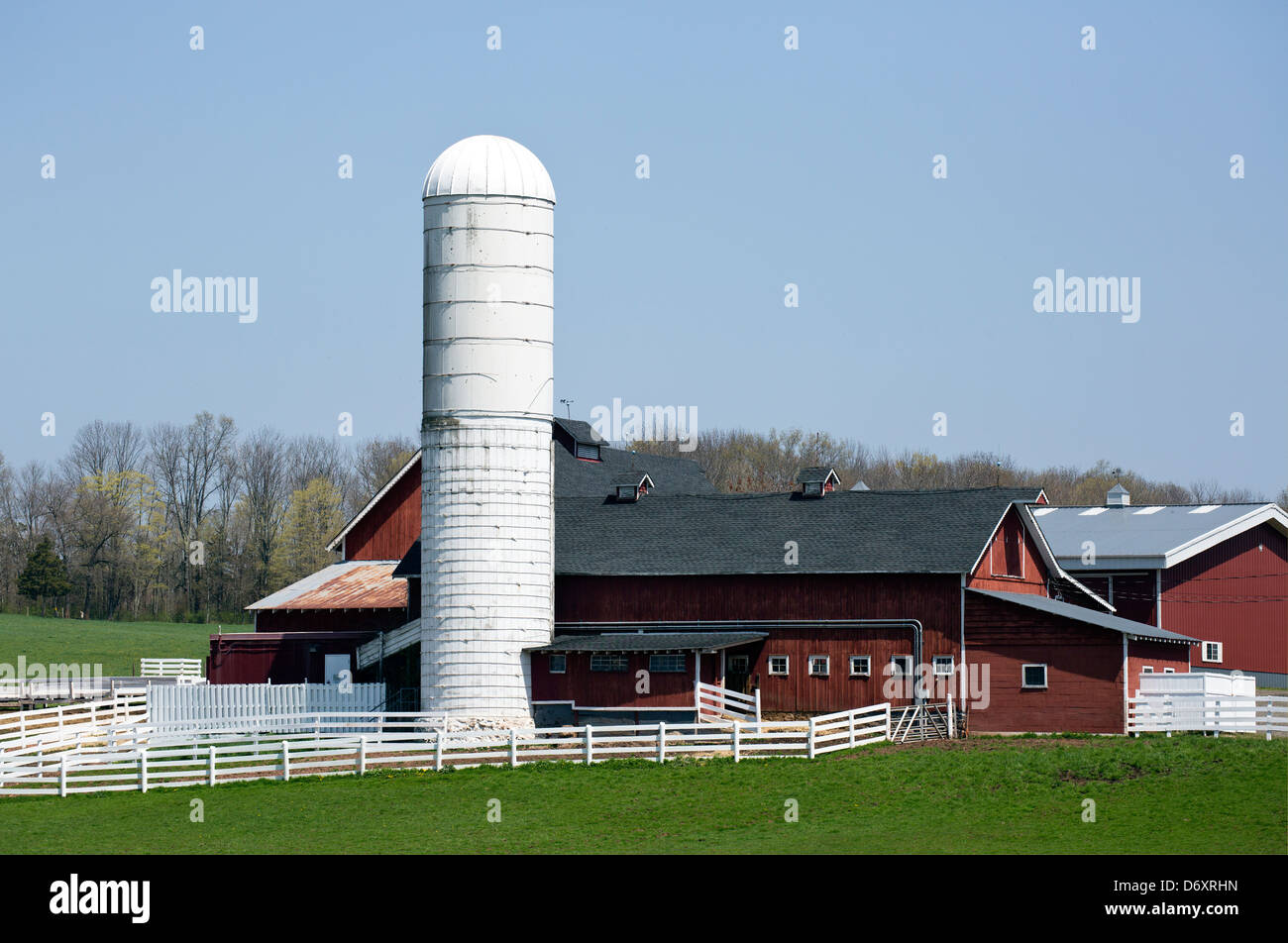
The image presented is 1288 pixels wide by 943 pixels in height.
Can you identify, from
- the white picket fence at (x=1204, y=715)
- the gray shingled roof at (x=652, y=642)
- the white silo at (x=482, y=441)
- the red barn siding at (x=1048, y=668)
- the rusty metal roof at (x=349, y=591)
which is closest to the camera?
the white picket fence at (x=1204, y=715)

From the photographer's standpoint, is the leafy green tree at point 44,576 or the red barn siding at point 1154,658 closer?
the red barn siding at point 1154,658

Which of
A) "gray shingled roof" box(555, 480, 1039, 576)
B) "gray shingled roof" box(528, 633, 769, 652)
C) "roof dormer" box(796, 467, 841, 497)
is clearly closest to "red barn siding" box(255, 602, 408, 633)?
"gray shingled roof" box(555, 480, 1039, 576)

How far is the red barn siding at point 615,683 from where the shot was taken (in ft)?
139

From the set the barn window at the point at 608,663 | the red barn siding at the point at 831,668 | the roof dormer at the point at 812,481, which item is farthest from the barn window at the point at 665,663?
the roof dormer at the point at 812,481

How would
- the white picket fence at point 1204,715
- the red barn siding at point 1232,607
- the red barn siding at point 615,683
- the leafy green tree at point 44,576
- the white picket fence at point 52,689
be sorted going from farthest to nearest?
the leafy green tree at point 44,576 < the red barn siding at point 1232,607 < the white picket fence at point 52,689 < the red barn siding at point 615,683 < the white picket fence at point 1204,715

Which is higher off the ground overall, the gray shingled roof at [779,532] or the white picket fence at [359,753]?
the gray shingled roof at [779,532]

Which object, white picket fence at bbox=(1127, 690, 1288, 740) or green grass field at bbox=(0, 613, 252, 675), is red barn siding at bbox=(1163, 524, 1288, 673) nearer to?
white picket fence at bbox=(1127, 690, 1288, 740)

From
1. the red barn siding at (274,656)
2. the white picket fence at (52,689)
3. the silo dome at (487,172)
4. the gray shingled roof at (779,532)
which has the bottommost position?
the white picket fence at (52,689)

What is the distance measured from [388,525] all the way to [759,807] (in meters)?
31.9

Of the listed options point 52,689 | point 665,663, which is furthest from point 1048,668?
point 52,689

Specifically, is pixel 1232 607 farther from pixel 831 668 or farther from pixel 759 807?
pixel 759 807

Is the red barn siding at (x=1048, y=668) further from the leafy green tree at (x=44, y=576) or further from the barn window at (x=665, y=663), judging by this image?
the leafy green tree at (x=44, y=576)

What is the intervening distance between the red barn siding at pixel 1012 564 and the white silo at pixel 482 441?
1160 cm
